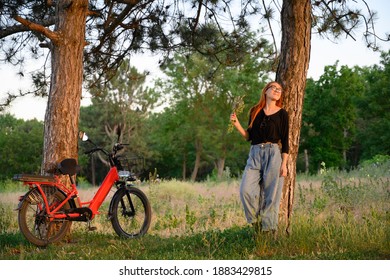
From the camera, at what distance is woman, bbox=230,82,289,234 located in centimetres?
573

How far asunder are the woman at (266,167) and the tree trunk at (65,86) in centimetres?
234

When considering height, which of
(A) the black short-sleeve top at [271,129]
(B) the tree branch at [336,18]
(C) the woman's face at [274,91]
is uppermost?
(B) the tree branch at [336,18]

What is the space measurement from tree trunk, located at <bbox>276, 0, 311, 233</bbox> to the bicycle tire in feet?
8.14

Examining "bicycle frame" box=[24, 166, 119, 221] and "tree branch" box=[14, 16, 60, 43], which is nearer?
"bicycle frame" box=[24, 166, 119, 221]

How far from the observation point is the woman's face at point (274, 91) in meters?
5.92

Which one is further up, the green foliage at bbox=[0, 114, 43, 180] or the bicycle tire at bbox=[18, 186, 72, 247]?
the green foliage at bbox=[0, 114, 43, 180]

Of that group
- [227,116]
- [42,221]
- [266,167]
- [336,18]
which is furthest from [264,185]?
[227,116]

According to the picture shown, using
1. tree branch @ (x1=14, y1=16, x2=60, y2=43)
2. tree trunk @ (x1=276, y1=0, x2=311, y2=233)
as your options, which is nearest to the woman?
tree trunk @ (x1=276, y1=0, x2=311, y2=233)

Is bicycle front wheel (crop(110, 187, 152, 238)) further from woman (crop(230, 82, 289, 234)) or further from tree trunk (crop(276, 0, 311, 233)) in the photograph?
tree trunk (crop(276, 0, 311, 233))

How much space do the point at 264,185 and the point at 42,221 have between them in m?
2.47

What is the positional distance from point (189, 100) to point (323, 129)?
793cm

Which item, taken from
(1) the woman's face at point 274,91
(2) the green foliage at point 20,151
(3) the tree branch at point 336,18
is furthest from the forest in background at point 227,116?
(1) the woman's face at point 274,91

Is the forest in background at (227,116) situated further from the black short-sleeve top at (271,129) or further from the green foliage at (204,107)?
the black short-sleeve top at (271,129)

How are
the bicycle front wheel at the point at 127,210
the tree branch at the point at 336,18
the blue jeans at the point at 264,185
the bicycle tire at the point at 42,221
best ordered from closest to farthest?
the blue jeans at the point at 264,185 < the bicycle tire at the point at 42,221 < the bicycle front wheel at the point at 127,210 < the tree branch at the point at 336,18
